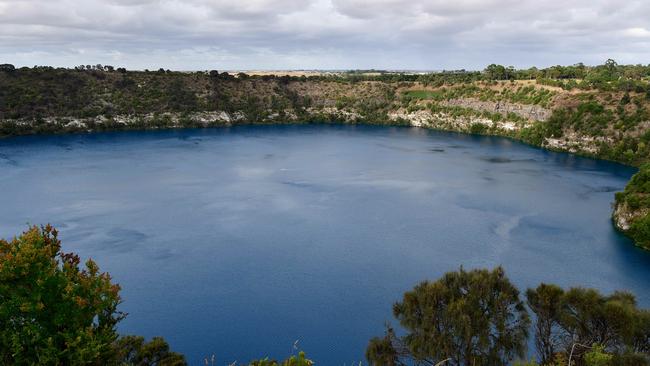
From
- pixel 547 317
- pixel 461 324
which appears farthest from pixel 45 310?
pixel 547 317

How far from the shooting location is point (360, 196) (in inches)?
1861

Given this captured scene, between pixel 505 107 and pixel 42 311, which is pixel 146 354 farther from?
pixel 505 107

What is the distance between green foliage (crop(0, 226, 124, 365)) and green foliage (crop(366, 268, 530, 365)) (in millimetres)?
9948

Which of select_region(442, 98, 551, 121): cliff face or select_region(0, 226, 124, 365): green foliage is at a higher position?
select_region(442, 98, 551, 121): cliff face

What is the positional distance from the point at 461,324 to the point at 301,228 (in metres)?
21.8

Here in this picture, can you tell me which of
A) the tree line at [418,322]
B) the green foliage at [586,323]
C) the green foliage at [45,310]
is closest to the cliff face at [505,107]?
the green foliage at [586,323]

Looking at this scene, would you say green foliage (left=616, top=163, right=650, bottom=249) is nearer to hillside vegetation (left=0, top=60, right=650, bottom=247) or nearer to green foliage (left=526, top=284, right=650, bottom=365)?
green foliage (left=526, top=284, right=650, bottom=365)

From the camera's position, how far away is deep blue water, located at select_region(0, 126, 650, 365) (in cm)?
2495

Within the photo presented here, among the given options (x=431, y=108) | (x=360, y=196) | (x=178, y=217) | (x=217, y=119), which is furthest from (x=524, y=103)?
(x=178, y=217)

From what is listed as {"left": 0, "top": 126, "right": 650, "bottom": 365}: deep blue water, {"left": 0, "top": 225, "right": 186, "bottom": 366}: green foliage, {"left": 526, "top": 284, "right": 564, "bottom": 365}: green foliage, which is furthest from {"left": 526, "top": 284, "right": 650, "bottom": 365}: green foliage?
{"left": 0, "top": 225, "right": 186, "bottom": 366}: green foliage

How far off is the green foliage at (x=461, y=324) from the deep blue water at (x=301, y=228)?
4415mm

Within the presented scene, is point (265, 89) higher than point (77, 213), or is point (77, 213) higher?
point (265, 89)

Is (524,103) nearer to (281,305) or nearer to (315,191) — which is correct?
(315,191)

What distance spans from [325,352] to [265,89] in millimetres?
89444
